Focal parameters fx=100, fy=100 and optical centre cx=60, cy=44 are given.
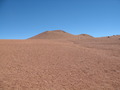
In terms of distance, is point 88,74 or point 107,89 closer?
point 107,89

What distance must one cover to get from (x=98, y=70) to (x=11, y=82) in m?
5.34

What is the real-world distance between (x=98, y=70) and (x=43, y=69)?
3.74 meters

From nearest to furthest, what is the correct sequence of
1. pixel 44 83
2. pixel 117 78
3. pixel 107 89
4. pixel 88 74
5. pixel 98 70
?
1. pixel 107 89
2. pixel 44 83
3. pixel 117 78
4. pixel 88 74
5. pixel 98 70

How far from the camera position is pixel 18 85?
4.73m

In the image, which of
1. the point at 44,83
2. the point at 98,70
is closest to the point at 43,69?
the point at 44,83

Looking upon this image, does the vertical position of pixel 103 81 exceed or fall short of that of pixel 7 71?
it falls short

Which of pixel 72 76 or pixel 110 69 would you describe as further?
pixel 110 69

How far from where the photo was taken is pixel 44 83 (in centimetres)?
509

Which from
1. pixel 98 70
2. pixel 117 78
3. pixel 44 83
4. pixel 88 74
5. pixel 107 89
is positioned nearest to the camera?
pixel 107 89

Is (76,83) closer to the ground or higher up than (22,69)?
closer to the ground

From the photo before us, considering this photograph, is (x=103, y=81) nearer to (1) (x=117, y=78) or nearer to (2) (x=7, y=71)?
(1) (x=117, y=78)

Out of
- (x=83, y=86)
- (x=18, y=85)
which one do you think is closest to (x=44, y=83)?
(x=18, y=85)

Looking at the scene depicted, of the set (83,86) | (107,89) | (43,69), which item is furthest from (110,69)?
(43,69)

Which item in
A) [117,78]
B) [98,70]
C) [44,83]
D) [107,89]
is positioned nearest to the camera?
[107,89]
